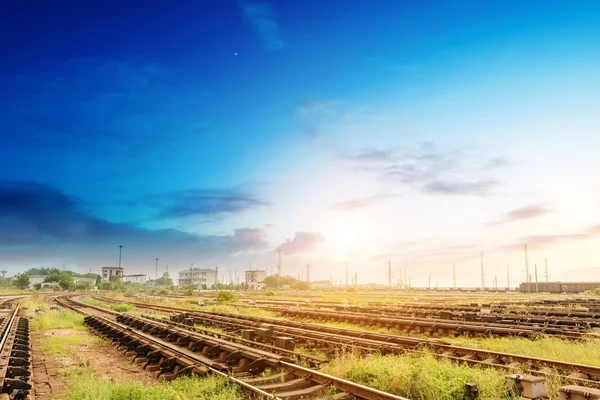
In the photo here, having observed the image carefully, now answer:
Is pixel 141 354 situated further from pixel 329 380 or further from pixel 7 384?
pixel 329 380

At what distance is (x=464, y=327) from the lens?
20031 mm

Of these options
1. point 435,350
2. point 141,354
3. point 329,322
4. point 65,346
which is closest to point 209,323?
point 329,322

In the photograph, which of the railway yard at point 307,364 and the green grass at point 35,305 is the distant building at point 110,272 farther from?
the railway yard at point 307,364

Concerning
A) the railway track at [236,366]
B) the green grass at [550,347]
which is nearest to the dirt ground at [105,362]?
the railway track at [236,366]

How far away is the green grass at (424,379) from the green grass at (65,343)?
12.2 metres

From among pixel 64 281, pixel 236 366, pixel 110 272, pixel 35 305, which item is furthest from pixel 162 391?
pixel 110 272

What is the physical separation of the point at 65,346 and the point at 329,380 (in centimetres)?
1420

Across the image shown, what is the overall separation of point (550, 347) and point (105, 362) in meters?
15.7

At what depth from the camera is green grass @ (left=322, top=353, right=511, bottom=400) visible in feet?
29.2

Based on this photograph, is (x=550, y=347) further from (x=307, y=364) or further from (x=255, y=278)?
(x=255, y=278)

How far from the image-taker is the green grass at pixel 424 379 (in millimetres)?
8906

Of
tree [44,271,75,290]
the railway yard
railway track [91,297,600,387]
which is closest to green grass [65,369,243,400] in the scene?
the railway yard

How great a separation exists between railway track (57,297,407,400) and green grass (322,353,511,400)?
1058 mm

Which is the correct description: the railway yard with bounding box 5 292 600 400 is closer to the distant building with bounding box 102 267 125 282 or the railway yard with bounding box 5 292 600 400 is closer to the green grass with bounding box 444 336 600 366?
the green grass with bounding box 444 336 600 366
